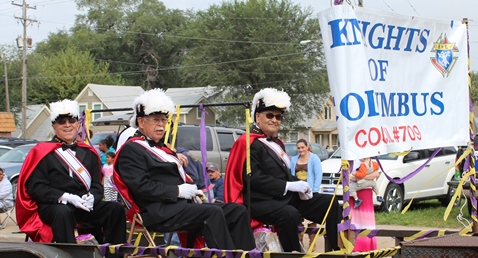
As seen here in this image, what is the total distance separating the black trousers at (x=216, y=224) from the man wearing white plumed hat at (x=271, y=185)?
28cm

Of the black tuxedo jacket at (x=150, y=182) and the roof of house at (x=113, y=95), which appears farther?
the roof of house at (x=113, y=95)

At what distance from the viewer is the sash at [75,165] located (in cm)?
606

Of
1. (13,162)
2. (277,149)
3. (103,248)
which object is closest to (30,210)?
(103,248)

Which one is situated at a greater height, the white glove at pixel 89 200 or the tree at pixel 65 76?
the tree at pixel 65 76

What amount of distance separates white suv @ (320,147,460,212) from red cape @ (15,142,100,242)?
8.06m

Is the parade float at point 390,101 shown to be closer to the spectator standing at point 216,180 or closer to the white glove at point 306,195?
the white glove at point 306,195

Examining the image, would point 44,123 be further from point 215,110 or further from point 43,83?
point 215,110

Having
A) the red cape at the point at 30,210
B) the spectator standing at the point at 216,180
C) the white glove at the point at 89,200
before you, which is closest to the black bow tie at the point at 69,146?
the red cape at the point at 30,210

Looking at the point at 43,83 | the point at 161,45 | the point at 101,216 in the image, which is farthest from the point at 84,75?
the point at 101,216

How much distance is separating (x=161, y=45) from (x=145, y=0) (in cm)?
860

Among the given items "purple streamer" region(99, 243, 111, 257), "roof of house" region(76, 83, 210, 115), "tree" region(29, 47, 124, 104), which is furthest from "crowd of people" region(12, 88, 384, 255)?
"tree" region(29, 47, 124, 104)

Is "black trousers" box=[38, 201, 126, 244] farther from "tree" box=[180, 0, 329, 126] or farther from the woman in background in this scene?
"tree" box=[180, 0, 329, 126]

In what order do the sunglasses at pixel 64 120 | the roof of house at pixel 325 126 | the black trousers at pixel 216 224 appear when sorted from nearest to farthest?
the black trousers at pixel 216 224 < the sunglasses at pixel 64 120 < the roof of house at pixel 325 126

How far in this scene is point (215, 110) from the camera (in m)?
52.3
